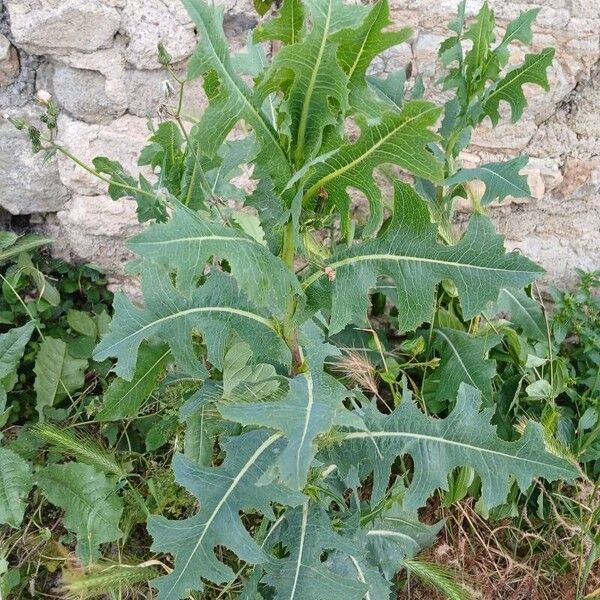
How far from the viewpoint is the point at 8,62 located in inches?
88.8

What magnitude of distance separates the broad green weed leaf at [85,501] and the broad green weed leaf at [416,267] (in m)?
1.03

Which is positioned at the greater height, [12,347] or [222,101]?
[222,101]

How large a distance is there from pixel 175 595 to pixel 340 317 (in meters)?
0.65

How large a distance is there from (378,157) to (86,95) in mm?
1420

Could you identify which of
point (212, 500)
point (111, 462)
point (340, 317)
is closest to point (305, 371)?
point (340, 317)

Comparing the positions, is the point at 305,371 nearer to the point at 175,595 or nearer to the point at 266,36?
the point at 175,595

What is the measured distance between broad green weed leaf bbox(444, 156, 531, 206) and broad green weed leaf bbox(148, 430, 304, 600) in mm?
1035

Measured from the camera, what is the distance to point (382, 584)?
1812 millimetres

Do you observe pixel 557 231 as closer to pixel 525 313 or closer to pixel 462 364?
pixel 525 313

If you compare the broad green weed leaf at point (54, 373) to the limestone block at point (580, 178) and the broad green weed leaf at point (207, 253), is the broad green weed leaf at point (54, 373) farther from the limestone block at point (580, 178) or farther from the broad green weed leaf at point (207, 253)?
the limestone block at point (580, 178)

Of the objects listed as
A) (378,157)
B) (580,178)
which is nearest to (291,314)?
(378,157)

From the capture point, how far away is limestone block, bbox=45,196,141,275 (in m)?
2.49

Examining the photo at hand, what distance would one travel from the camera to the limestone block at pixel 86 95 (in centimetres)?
229

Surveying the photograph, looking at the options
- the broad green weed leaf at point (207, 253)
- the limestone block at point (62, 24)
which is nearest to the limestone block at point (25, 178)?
the limestone block at point (62, 24)
